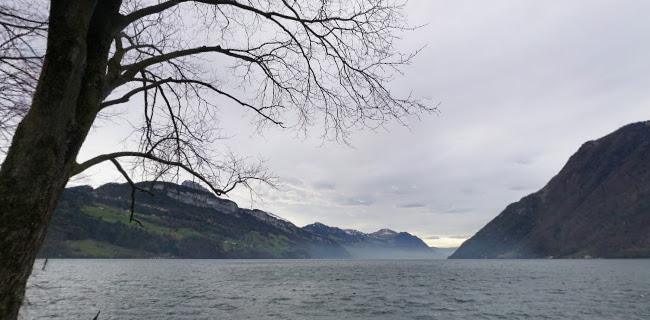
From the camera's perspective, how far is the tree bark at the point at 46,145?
364cm

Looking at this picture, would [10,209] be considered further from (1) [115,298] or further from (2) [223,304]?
(1) [115,298]

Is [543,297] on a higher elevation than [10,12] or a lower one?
lower

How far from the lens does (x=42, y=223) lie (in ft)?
13.0

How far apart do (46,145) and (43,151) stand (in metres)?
0.07

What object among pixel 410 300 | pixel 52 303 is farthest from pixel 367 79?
pixel 52 303

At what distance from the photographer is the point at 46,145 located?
3918 mm

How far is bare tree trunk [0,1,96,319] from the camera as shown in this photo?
364cm

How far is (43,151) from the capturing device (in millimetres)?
3883

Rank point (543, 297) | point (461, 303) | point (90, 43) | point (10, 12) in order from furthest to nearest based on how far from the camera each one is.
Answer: point (543, 297) → point (461, 303) → point (10, 12) → point (90, 43)

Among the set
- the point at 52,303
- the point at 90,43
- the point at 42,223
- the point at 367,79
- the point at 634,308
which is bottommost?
the point at 52,303

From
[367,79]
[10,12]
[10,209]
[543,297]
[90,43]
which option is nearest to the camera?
[10,209]

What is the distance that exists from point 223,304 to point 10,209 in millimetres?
45061

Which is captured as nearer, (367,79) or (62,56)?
(62,56)

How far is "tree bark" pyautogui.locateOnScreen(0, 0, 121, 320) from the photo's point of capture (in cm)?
364
